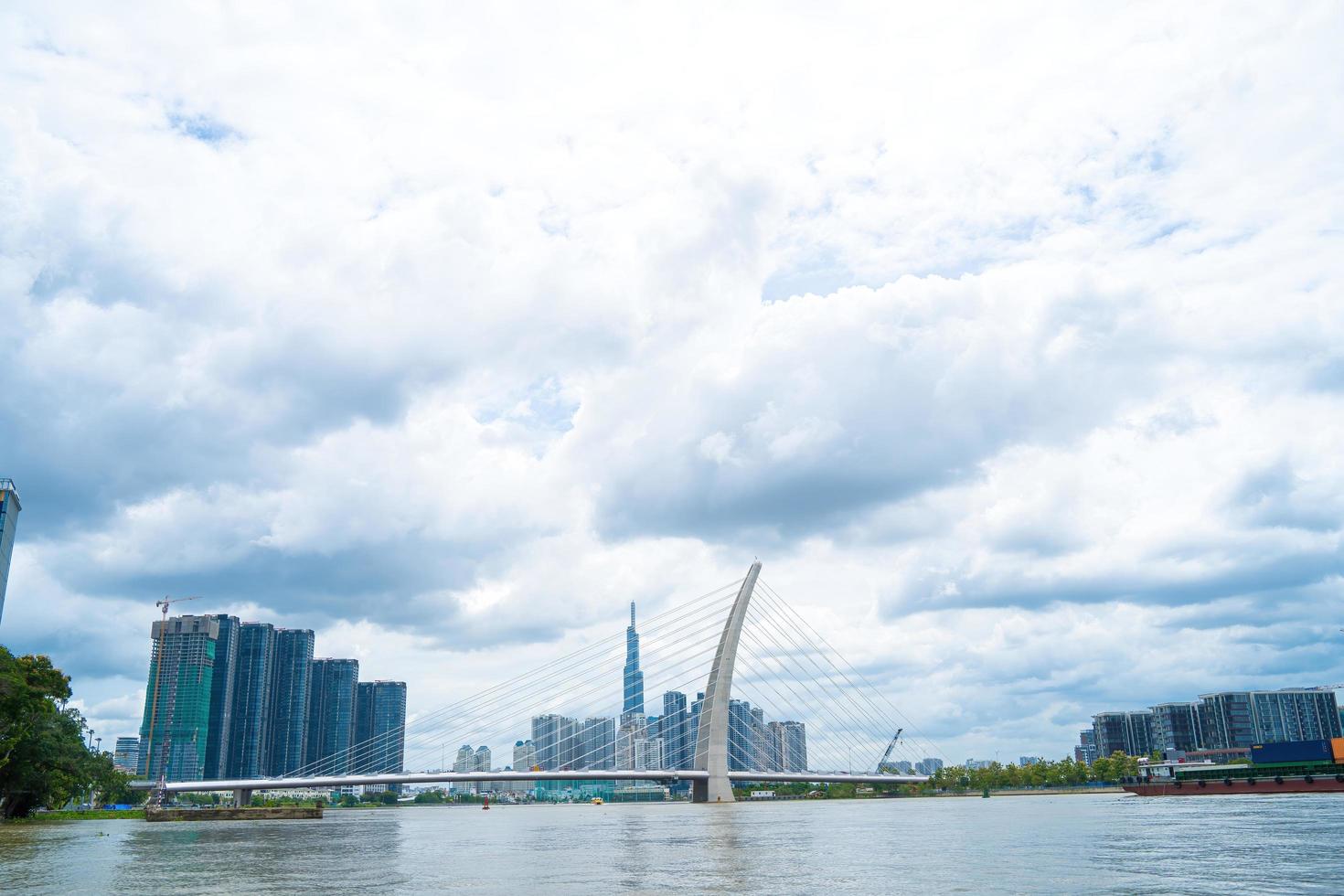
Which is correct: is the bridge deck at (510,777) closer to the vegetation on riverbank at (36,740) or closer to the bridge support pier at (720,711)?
the bridge support pier at (720,711)

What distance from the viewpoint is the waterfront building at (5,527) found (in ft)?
352

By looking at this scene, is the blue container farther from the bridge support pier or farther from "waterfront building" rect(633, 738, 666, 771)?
"waterfront building" rect(633, 738, 666, 771)

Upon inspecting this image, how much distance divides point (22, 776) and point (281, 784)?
35.0m

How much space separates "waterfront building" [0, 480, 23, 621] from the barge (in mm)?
124204

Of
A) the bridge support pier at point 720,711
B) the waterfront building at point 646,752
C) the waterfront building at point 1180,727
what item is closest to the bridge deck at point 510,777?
the bridge support pier at point 720,711

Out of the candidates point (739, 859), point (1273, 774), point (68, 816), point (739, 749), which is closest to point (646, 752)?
point (739, 749)

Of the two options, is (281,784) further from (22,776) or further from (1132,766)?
(1132,766)

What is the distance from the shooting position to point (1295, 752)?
9919cm

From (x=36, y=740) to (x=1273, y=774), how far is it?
106 m

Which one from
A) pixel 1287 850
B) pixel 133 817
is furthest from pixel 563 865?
pixel 133 817

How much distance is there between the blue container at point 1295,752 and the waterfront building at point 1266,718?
318ft

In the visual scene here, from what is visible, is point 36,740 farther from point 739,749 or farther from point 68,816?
point 739,749

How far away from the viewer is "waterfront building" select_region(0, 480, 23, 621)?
4227 inches

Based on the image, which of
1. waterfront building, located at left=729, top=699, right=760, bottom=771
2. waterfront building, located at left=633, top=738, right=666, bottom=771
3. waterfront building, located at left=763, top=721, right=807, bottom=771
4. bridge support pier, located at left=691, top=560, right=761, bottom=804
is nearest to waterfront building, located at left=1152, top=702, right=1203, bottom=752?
waterfront building, located at left=763, top=721, right=807, bottom=771
